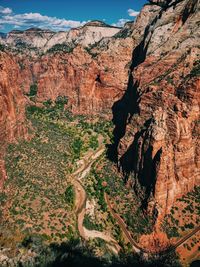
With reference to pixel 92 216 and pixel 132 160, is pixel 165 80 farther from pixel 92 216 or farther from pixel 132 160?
pixel 92 216

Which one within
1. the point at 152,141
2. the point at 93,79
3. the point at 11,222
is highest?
the point at 93,79

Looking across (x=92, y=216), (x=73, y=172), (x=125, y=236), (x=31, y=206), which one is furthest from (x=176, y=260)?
(x=73, y=172)

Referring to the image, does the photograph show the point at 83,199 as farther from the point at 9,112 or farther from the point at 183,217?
the point at 9,112

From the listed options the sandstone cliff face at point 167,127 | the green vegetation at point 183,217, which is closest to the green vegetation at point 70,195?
the sandstone cliff face at point 167,127

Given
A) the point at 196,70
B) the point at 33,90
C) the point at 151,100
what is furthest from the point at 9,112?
the point at 33,90

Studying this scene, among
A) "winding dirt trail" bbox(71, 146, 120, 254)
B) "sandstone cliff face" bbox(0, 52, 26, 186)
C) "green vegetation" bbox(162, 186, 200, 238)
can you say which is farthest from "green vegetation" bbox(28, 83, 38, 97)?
"green vegetation" bbox(162, 186, 200, 238)

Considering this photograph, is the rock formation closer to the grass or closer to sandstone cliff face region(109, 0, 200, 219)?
sandstone cliff face region(109, 0, 200, 219)

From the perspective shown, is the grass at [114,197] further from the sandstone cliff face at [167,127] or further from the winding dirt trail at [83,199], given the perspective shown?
the sandstone cliff face at [167,127]
